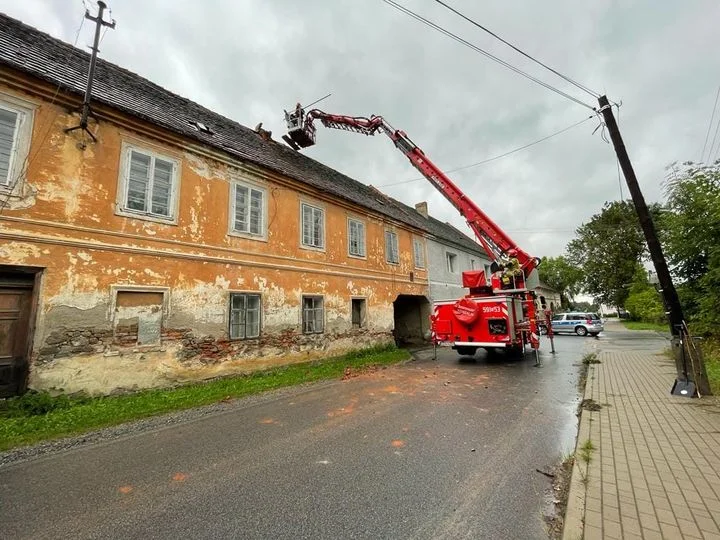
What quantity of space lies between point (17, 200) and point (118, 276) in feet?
6.86

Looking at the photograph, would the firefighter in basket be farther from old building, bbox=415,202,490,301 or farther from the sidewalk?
the sidewalk

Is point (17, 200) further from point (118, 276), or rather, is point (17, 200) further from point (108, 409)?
point (108, 409)

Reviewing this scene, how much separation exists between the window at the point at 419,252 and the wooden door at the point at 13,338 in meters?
14.8

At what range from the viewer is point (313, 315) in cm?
1148

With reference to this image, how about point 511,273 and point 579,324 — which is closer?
point 511,273

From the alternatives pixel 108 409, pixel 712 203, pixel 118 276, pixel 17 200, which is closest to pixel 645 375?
pixel 712 203

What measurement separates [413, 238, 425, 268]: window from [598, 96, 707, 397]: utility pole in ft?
35.7

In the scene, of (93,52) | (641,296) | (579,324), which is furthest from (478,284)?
(641,296)

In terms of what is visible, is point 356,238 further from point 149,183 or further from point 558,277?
point 558,277

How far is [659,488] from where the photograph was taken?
308 cm

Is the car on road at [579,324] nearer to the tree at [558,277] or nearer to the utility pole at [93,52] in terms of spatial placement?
the utility pole at [93,52]

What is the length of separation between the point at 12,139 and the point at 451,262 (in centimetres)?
1963

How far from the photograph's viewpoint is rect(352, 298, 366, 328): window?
13438mm

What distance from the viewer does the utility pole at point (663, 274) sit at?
630 cm
